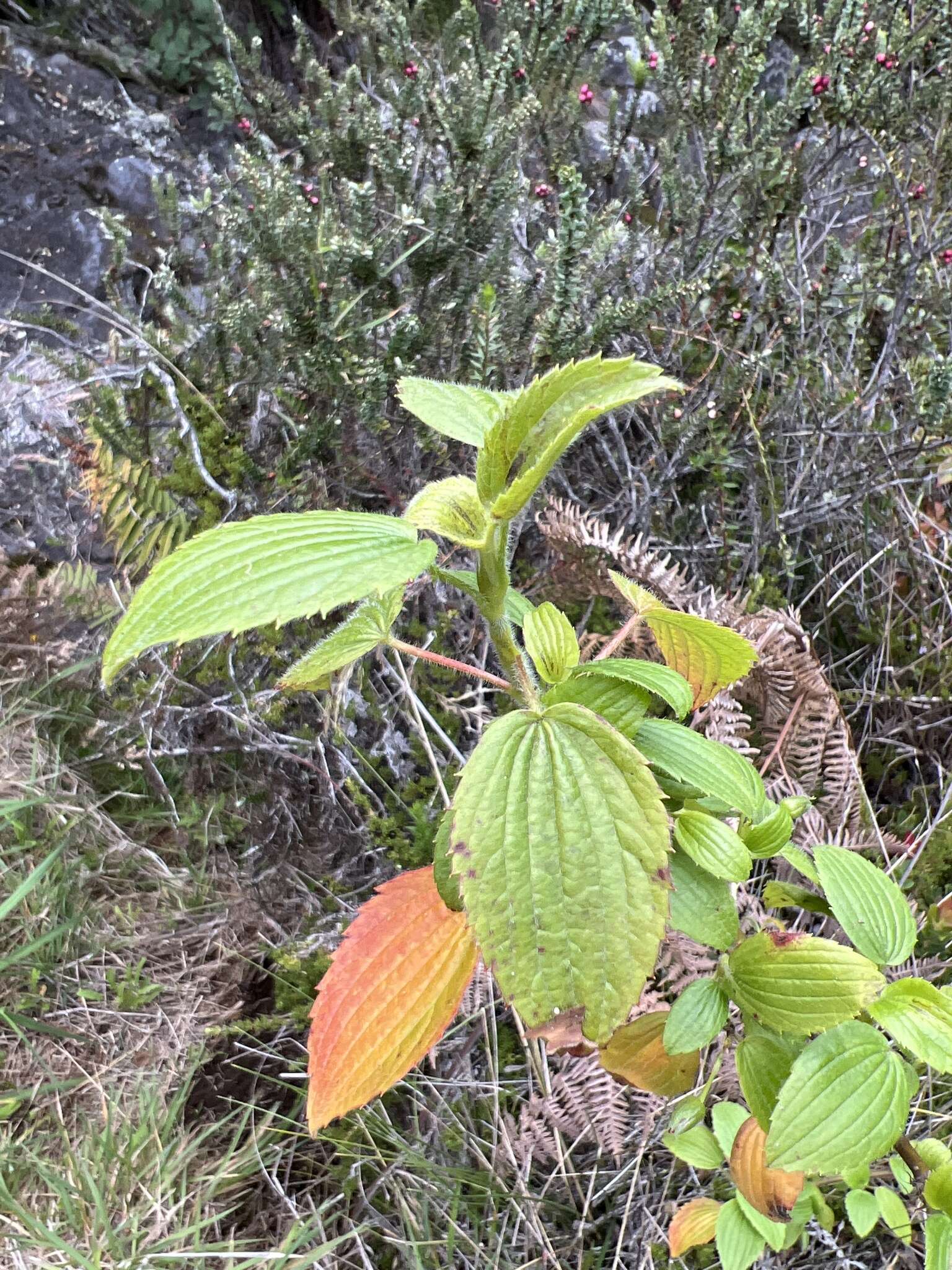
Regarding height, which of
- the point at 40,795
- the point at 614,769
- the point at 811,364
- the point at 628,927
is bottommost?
the point at 40,795

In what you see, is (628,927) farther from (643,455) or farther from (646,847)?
(643,455)

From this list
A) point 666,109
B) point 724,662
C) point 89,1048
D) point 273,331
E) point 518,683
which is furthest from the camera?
point 666,109

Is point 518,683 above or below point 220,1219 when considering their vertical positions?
above

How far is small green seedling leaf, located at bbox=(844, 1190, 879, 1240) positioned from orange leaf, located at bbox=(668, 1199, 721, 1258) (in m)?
0.18

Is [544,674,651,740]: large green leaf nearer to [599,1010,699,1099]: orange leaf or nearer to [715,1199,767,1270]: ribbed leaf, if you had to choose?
[599,1010,699,1099]: orange leaf

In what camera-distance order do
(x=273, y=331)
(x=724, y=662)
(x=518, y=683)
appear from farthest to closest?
(x=273, y=331) → (x=724, y=662) → (x=518, y=683)

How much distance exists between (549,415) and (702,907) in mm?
539

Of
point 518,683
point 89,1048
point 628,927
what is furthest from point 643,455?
point 89,1048

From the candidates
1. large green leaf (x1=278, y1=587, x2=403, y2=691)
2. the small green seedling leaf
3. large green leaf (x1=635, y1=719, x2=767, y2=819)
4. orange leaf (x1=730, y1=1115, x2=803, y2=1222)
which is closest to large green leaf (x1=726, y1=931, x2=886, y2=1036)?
large green leaf (x1=635, y1=719, x2=767, y2=819)

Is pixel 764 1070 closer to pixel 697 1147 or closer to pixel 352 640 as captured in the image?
pixel 697 1147

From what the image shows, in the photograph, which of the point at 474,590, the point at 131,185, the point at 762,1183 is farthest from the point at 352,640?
the point at 131,185

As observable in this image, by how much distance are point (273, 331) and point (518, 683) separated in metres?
1.25

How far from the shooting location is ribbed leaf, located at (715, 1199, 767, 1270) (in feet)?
3.39

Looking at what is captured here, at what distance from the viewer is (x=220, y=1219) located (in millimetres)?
1355
